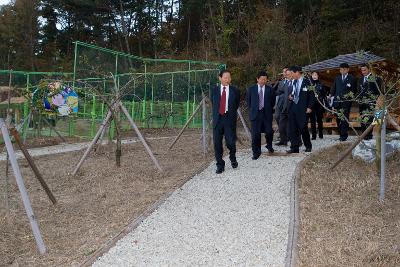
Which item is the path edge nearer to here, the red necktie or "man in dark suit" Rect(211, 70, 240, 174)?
"man in dark suit" Rect(211, 70, 240, 174)

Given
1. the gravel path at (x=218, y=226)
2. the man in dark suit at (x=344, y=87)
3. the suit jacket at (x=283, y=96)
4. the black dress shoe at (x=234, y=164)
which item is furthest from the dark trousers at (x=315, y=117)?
the gravel path at (x=218, y=226)

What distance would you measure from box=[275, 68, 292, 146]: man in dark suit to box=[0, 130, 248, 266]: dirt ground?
162 centimetres

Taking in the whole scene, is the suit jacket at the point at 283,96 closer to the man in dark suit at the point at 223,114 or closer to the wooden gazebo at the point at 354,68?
the man in dark suit at the point at 223,114

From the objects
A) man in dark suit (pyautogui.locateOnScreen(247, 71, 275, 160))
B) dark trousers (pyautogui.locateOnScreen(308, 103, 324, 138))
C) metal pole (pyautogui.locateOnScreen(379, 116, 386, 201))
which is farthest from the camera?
dark trousers (pyautogui.locateOnScreen(308, 103, 324, 138))

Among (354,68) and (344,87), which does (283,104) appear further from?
(354,68)

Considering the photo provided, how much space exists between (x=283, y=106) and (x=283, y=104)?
0.13 feet

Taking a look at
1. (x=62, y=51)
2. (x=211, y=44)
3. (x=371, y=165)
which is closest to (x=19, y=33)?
(x=62, y=51)

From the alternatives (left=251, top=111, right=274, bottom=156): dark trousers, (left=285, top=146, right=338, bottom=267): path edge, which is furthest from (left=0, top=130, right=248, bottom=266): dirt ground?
(left=285, top=146, right=338, bottom=267): path edge

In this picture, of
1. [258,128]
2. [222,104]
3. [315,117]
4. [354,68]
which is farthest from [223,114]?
[354,68]

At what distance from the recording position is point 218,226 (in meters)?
5.64

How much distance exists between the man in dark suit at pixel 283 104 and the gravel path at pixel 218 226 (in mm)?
1887

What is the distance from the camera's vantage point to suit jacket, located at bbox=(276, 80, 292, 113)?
9.41 metres

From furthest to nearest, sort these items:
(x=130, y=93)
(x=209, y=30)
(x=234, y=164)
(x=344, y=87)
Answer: (x=209, y=30), (x=130, y=93), (x=344, y=87), (x=234, y=164)

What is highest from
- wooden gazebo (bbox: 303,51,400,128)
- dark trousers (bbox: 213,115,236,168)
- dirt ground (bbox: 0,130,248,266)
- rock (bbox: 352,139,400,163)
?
wooden gazebo (bbox: 303,51,400,128)
